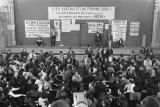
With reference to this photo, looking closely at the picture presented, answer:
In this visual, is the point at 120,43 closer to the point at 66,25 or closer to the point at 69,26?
the point at 69,26

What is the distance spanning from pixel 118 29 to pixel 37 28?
19.7 feet

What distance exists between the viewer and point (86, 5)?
61.1 ft

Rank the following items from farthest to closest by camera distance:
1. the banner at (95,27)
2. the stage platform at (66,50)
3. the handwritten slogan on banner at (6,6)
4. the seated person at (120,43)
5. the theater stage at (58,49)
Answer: the banner at (95,27)
the seated person at (120,43)
the handwritten slogan on banner at (6,6)
the theater stage at (58,49)
the stage platform at (66,50)

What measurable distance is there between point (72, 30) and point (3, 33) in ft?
16.5

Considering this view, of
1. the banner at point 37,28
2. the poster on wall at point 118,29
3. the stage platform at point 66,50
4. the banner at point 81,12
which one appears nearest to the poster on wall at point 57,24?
the banner at point 81,12

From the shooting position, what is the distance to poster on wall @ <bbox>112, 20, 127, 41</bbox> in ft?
61.6

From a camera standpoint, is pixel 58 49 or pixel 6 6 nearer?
pixel 58 49

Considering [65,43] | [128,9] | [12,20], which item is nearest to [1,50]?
[12,20]

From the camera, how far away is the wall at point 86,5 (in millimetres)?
18625

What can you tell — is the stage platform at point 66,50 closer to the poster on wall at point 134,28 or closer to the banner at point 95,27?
the poster on wall at point 134,28

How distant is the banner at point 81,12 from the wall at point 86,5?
0.30 meters

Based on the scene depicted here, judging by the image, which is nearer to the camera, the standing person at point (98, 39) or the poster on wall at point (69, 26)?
the standing person at point (98, 39)

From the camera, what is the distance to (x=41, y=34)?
62.2 feet

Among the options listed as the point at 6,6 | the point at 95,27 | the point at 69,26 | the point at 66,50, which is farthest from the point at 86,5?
the point at 6,6
